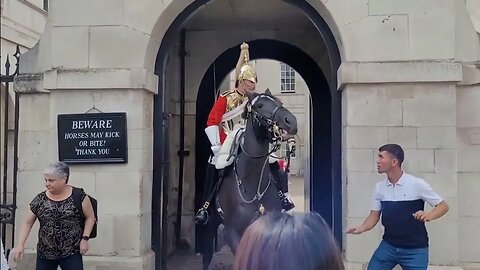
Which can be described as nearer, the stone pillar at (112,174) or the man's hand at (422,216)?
the man's hand at (422,216)

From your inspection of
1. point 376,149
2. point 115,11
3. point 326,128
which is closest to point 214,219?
point 376,149

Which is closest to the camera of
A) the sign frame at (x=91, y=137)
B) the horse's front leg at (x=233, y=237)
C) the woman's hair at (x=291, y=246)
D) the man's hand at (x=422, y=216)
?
the woman's hair at (x=291, y=246)

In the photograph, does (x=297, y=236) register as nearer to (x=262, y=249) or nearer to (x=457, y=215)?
(x=262, y=249)

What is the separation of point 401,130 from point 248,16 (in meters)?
4.40

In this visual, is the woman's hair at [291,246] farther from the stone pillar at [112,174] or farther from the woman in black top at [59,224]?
the stone pillar at [112,174]

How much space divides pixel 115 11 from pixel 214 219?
2574 millimetres

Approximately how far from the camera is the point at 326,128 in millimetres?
10156

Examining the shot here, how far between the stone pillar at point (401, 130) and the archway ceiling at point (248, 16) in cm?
295

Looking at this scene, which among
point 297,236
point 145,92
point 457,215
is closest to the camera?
point 297,236

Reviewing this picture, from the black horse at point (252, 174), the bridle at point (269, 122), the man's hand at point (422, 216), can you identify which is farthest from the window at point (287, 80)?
the man's hand at point (422, 216)

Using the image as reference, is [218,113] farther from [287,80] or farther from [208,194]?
[287,80]

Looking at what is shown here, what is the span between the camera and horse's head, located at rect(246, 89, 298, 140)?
15.6ft

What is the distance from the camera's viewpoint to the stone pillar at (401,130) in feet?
18.6

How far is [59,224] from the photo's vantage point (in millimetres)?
4492
